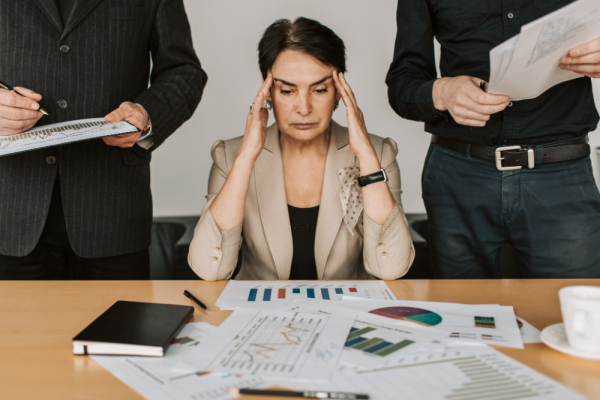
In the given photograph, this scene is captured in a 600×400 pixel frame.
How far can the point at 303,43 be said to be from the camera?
1.71 m

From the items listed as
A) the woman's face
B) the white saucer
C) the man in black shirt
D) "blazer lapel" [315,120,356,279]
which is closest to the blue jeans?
the man in black shirt

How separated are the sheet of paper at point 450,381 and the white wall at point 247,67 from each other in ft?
7.81

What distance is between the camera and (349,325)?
3.31 feet

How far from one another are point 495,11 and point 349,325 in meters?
1.15

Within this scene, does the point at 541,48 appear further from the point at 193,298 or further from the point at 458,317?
the point at 193,298

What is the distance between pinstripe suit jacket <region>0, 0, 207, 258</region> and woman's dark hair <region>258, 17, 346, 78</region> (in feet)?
1.04

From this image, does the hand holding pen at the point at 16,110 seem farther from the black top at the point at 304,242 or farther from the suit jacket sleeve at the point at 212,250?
the black top at the point at 304,242

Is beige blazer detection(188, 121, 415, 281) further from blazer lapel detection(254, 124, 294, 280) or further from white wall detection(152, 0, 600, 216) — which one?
white wall detection(152, 0, 600, 216)

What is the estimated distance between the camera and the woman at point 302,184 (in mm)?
1561

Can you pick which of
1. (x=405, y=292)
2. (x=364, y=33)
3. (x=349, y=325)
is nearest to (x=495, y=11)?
(x=405, y=292)

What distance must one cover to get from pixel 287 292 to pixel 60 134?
0.72 m

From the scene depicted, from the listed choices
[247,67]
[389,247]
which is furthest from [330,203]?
[247,67]

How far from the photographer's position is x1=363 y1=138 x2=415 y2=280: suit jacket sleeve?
1.47 meters

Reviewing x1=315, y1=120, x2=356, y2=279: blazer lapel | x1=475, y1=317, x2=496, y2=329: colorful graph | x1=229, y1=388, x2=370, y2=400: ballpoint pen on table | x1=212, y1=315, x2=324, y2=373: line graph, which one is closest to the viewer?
x1=229, y1=388, x2=370, y2=400: ballpoint pen on table
